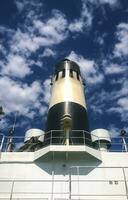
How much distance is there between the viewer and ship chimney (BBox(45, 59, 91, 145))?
1035 cm

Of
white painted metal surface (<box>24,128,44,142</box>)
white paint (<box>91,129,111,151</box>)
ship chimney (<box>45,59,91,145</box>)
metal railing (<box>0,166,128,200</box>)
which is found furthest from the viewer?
white painted metal surface (<box>24,128,44,142</box>)

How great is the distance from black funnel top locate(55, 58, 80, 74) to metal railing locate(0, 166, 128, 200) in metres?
7.18

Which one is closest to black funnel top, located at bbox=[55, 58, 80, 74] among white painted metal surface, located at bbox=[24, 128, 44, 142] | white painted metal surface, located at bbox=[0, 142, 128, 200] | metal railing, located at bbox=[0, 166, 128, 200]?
white painted metal surface, located at bbox=[24, 128, 44, 142]

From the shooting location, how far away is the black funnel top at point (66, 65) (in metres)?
14.8

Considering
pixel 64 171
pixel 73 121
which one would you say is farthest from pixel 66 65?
pixel 64 171

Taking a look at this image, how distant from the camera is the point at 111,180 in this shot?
355 inches

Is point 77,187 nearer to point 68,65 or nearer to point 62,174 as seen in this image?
point 62,174

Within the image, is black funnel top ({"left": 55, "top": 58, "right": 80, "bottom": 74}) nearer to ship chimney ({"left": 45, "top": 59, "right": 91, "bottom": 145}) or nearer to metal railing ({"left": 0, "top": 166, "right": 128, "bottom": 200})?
ship chimney ({"left": 45, "top": 59, "right": 91, "bottom": 145})

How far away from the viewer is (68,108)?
38.5 ft

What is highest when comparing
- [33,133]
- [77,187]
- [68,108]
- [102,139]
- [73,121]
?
[68,108]

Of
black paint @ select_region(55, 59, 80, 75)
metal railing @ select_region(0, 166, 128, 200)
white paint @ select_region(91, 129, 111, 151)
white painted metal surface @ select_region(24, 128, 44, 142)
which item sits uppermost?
black paint @ select_region(55, 59, 80, 75)

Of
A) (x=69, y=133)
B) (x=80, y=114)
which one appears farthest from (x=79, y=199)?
(x=80, y=114)

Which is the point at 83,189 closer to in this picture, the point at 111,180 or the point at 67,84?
the point at 111,180

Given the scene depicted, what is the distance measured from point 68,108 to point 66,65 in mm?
4055
